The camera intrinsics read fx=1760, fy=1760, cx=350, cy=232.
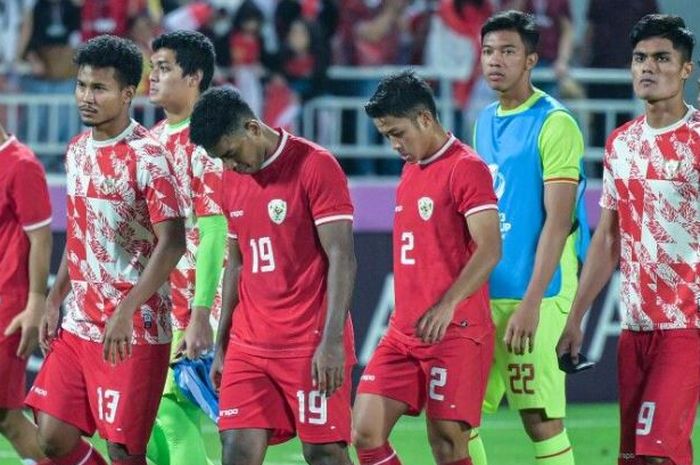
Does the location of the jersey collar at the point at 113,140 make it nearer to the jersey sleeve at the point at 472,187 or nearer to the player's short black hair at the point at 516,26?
the jersey sleeve at the point at 472,187

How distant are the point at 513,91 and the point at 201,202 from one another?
151 cm

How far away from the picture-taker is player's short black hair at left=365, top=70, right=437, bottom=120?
720cm

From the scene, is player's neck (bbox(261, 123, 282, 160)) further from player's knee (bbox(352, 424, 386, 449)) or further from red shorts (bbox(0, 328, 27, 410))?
red shorts (bbox(0, 328, 27, 410))

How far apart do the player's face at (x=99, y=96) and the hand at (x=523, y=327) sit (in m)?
1.88

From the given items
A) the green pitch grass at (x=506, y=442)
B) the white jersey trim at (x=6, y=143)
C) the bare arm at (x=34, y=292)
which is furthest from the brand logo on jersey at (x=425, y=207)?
the green pitch grass at (x=506, y=442)

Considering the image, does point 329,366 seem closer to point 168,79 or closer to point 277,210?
point 277,210

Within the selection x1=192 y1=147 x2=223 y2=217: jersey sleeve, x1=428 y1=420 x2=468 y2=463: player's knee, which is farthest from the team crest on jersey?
x1=428 y1=420 x2=468 y2=463: player's knee

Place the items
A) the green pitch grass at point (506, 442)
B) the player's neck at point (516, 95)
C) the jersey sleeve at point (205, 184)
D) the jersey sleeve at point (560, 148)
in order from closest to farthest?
the jersey sleeve at point (560, 148)
the jersey sleeve at point (205, 184)
the player's neck at point (516, 95)
the green pitch grass at point (506, 442)

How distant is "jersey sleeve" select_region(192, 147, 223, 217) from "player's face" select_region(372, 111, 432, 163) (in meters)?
0.97

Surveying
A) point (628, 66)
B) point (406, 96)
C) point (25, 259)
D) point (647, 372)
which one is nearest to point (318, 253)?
point (406, 96)

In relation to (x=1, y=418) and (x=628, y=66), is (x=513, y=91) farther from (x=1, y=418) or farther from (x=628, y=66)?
(x=628, y=66)

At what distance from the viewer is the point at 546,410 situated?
794 cm

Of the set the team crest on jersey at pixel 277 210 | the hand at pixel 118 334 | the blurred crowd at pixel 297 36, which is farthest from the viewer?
the blurred crowd at pixel 297 36

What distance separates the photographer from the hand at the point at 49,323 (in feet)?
24.4
